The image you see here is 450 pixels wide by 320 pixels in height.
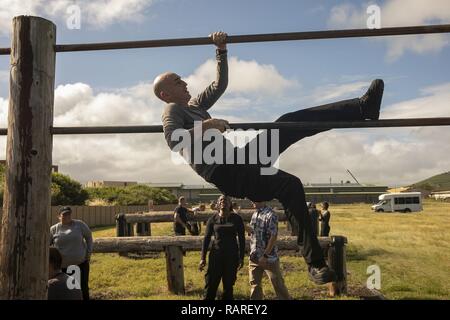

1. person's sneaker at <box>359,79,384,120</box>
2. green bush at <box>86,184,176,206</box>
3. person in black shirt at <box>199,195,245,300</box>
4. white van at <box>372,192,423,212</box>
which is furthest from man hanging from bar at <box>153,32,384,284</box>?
white van at <box>372,192,423,212</box>

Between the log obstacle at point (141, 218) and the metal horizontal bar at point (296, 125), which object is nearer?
the metal horizontal bar at point (296, 125)

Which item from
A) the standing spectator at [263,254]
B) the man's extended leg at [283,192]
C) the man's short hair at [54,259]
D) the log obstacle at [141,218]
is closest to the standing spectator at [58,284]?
the man's short hair at [54,259]

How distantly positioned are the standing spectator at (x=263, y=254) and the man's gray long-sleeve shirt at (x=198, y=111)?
2.69 metres

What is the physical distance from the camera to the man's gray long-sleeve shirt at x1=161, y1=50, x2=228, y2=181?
2373 millimetres

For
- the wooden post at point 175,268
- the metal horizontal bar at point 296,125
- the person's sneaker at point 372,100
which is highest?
the person's sneaker at point 372,100

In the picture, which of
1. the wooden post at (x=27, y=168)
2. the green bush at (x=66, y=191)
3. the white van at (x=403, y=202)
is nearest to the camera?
the wooden post at (x=27, y=168)

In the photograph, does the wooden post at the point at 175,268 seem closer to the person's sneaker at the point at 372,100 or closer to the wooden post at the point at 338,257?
the wooden post at the point at 338,257

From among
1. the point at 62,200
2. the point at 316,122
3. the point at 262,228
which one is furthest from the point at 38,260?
the point at 62,200

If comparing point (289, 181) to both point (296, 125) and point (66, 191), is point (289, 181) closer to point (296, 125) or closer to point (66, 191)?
point (296, 125)

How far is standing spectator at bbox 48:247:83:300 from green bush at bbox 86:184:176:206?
26.3m

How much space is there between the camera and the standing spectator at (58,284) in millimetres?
3676

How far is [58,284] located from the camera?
373cm

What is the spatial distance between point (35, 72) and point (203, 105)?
3.65 ft

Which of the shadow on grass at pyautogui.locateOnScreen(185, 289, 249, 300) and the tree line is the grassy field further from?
the tree line
